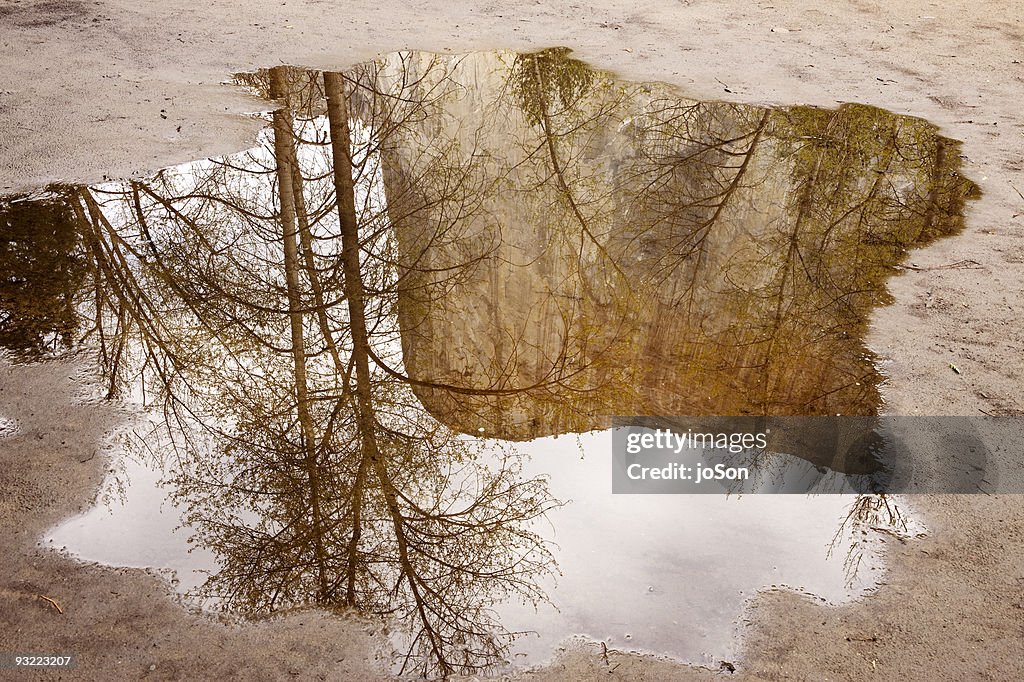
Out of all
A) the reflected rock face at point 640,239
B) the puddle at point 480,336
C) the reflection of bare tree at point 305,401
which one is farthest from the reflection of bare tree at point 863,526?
the reflection of bare tree at point 305,401

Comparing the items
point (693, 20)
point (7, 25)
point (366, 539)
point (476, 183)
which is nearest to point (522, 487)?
point (366, 539)

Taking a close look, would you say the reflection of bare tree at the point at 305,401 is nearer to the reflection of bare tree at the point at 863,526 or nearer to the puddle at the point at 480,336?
the puddle at the point at 480,336

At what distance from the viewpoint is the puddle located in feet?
7.60

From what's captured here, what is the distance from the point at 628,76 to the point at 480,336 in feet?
10.6

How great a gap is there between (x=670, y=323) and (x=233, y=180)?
2.45 meters

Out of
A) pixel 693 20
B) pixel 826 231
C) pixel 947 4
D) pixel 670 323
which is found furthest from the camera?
pixel 947 4

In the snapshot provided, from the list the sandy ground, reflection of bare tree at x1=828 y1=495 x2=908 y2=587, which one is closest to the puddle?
reflection of bare tree at x1=828 y1=495 x2=908 y2=587

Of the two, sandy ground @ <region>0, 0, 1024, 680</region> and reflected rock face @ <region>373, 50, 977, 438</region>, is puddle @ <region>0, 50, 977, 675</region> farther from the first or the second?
sandy ground @ <region>0, 0, 1024, 680</region>

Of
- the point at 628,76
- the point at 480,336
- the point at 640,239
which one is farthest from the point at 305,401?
the point at 628,76

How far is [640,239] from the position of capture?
3955 mm

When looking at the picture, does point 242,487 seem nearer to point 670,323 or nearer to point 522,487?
point 522,487

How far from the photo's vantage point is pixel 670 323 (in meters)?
3.38

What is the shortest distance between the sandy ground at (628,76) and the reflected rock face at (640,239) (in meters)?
0.28

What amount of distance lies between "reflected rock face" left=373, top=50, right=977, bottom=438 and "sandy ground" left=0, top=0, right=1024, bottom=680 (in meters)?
0.28
